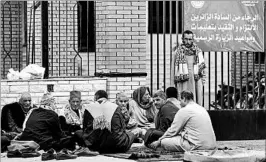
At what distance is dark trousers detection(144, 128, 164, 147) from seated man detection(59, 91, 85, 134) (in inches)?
55.5

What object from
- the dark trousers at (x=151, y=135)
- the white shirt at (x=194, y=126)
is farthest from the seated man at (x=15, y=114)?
Result: the white shirt at (x=194, y=126)

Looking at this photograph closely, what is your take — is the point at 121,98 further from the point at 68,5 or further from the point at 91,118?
the point at 68,5

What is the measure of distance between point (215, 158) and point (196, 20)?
4232 mm

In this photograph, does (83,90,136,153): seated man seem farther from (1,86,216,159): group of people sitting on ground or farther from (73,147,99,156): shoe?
(73,147,99,156): shoe

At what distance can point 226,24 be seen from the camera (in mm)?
15578

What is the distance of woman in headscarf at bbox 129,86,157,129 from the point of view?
1498cm

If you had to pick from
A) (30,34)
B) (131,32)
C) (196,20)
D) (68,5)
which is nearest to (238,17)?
(196,20)

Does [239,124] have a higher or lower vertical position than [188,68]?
lower

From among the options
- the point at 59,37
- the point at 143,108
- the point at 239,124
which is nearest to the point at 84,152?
the point at 143,108

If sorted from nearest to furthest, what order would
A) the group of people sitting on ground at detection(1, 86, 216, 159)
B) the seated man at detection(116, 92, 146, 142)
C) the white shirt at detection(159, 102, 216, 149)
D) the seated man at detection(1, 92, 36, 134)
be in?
the white shirt at detection(159, 102, 216, 149) < the group of people sitting on ground at detection(1, 86, 216, 159) < the seated man at detection(1, 92, 36, 134) < the seated man at detection(116, 92, 146, 142)

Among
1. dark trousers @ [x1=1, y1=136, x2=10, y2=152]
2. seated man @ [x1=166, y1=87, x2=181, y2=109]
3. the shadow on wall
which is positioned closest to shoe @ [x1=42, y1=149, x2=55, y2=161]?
dark trousers @ [x1=1, y1=136, x2=10, y2=152]

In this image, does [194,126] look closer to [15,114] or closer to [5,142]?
[5,142]

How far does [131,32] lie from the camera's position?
618 inches

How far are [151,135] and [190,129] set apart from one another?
89 cm
